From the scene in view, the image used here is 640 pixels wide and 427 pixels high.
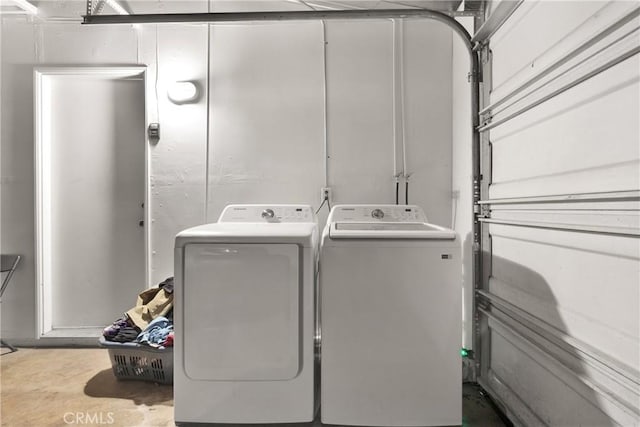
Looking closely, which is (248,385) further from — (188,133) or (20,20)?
(20,20)

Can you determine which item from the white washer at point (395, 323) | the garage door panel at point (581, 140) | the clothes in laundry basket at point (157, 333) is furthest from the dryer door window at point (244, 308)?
the garage door panel at point (581, 140)

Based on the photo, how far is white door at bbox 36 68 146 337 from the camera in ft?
8.62

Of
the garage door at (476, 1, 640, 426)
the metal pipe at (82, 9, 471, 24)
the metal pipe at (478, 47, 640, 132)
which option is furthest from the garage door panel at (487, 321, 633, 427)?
the metal pipe at (82, 9, 471, 24)

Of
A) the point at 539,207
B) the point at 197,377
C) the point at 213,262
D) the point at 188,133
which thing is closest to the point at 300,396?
the point at 197,377

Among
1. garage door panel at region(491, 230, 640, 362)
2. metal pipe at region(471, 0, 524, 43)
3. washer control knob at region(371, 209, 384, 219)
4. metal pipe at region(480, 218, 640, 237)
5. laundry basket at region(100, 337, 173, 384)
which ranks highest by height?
metal pipe at region(471, 0, 524, 43)

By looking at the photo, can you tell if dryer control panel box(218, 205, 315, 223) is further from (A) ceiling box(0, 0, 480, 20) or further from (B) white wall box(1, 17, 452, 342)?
(A) ceiling box(0, 0, 480, 20)

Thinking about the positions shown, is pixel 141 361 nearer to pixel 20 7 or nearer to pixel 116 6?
pixel 116 6

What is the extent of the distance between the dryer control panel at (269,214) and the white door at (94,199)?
897 millimetres

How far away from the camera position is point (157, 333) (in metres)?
1.98

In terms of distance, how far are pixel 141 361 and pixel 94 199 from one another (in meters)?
1.38

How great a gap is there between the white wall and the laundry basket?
0.58 meters

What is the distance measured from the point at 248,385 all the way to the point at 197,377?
0.23 metres

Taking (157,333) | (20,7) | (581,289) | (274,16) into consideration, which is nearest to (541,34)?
(581,289)

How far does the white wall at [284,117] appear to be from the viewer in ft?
8.07
